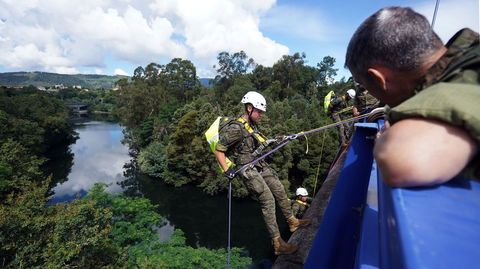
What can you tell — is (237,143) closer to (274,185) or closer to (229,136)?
(229,136)

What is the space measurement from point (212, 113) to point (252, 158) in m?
29.3

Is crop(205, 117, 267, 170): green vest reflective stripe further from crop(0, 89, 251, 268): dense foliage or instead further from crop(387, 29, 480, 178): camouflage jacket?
crop(0, 89, 251, 268): dense foliage

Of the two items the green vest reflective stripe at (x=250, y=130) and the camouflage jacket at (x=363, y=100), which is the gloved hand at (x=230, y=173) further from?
the camouflage jacket at (x=363, y=100)

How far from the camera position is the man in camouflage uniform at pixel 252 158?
13.1 feet

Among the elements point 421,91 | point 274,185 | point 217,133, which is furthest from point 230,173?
point 421,91

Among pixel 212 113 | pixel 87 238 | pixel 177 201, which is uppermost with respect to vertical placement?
pixel 212 113

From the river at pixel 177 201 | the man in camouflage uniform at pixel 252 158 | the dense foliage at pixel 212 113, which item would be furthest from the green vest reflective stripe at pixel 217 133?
the dense foliage at pixel 212 113

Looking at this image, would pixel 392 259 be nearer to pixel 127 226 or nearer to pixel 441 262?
pixel 441 262

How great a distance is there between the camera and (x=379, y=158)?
35.0 inches

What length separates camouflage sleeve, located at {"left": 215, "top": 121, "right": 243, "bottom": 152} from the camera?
161 inches

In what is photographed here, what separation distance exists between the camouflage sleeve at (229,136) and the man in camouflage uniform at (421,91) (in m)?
2.91

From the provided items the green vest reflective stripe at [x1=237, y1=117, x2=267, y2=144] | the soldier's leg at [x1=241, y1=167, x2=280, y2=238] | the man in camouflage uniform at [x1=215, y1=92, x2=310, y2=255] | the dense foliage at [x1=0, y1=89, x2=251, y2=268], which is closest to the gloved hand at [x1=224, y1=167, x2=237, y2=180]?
the man in camouflage uniform at [x1=215, y1=92, x2=310, y2=255]

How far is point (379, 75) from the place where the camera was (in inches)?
44.6

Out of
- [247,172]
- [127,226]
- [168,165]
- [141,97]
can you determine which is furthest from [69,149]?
[247,172]
